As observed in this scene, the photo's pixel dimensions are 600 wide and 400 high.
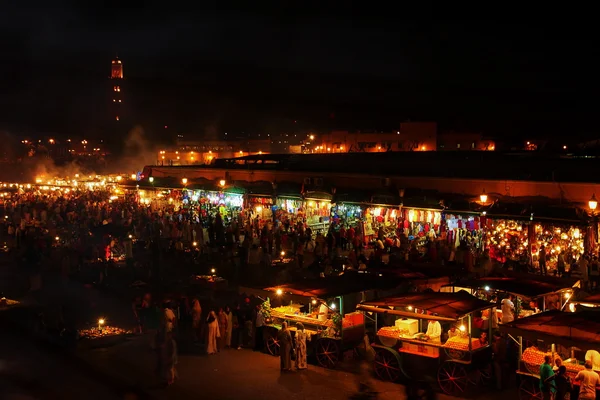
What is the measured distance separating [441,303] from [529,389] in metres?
1.94

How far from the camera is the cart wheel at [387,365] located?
1052cm

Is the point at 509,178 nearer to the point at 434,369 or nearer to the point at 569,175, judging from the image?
the point at 569,175

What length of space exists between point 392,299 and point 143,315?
6152 millimetres

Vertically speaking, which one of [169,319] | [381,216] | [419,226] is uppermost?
[381,216]

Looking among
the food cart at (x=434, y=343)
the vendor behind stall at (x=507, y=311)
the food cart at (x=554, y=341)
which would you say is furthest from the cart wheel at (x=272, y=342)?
the food cart at (x=554, y=341)

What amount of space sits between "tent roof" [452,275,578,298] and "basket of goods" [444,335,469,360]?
1.78 meters

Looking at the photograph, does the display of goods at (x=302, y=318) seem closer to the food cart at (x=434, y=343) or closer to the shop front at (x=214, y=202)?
the food cart at (x=434, y=343)

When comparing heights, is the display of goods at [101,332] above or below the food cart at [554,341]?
below

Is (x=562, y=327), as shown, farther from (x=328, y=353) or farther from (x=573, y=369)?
(x=328, y=353)

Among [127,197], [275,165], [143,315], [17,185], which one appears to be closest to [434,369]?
[143,315]

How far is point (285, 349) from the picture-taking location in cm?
1119

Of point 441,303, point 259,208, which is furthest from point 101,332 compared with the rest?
point 259,208

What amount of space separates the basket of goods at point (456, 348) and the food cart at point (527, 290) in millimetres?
1471

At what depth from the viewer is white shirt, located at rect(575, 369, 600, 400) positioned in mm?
8281
